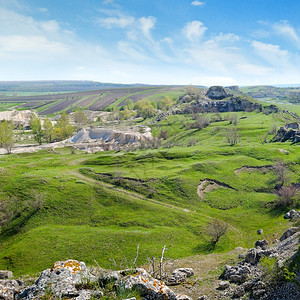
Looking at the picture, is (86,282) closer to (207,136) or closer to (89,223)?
(89,223)

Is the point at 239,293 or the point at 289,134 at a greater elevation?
the point at 289,134

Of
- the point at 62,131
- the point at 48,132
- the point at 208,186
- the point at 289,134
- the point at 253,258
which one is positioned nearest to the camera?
the point at 253,258

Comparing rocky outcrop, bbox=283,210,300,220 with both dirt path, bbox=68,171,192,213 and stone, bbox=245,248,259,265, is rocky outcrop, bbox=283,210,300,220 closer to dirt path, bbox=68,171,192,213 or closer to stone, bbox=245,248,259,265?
dirt path, bbox=68,171,192,213

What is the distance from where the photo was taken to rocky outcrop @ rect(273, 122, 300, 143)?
99.1m

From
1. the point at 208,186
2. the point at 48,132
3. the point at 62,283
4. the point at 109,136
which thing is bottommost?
the point at 208,186

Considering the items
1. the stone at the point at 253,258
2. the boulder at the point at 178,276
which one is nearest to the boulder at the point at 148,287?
the boulder at the point at 178,276

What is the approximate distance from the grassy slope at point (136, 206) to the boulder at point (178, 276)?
43.8 ft

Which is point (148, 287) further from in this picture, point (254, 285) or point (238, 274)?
point (238, 274)

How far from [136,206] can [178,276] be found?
33.4 m

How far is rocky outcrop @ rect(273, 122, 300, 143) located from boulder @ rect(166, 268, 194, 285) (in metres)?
92.5

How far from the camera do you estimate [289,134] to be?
10331 cm

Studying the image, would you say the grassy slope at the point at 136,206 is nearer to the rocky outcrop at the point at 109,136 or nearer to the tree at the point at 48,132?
the rocky outcrop at the point at 109,136

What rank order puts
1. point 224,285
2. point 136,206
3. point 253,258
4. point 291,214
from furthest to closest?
point 136,206, point 291,214, point 253,258, point 224,285

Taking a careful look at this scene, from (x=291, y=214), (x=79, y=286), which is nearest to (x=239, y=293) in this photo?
(x=79, y=286)
